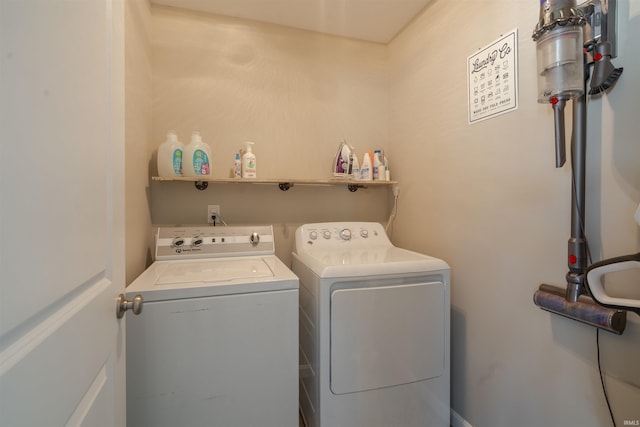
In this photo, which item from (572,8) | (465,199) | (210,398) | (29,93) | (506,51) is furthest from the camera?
(465,199)

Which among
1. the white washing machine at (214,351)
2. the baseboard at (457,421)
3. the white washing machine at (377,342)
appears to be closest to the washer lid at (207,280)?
the white washing machine at (214,351)

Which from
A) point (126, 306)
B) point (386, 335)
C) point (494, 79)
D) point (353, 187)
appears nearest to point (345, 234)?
point (353, 187)

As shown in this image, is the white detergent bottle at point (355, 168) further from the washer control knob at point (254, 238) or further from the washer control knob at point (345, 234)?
the washer control knob at point (254, 238)

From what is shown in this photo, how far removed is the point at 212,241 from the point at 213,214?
28 centimetres

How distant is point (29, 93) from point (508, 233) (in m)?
1.61

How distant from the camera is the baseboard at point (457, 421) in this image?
4.83 feet

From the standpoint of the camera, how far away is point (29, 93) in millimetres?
419

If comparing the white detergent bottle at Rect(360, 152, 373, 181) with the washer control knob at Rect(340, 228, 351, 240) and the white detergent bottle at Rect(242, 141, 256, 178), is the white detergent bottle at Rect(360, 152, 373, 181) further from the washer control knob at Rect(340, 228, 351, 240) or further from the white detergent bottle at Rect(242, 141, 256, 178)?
the white detergent bottle at Rect(242, 141, 256, 178)

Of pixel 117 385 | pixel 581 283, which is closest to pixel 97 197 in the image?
pixel 117 385

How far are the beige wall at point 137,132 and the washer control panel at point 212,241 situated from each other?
0.13m

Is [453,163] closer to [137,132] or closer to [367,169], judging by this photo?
[367,169]

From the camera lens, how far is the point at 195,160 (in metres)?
1.70

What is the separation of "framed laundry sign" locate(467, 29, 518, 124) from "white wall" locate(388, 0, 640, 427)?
0.11ft

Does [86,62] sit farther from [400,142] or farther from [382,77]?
[382,77]
